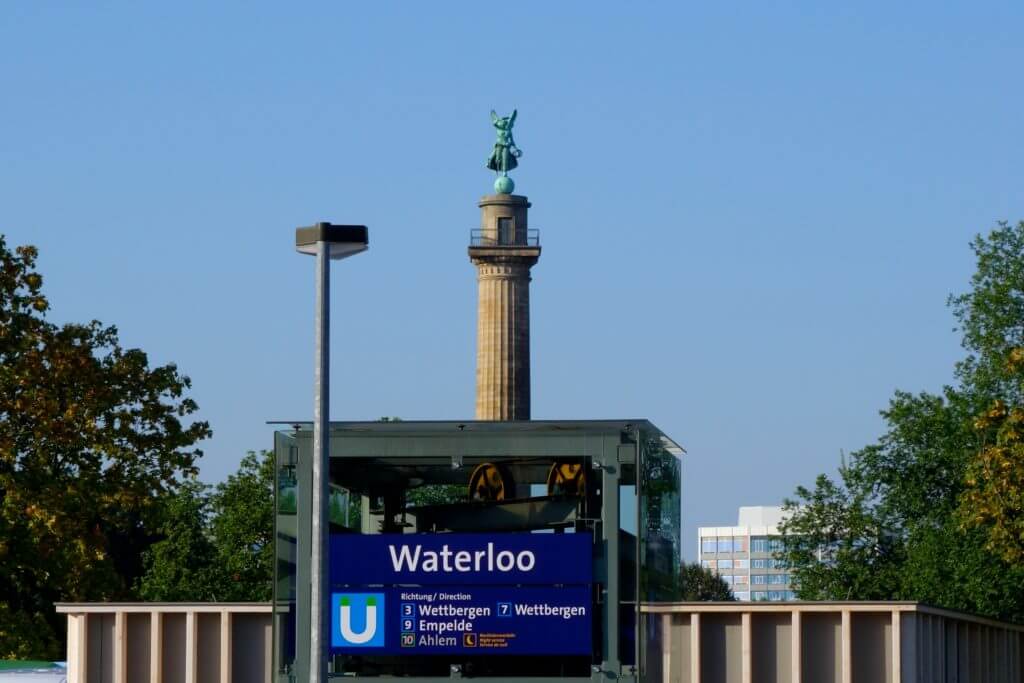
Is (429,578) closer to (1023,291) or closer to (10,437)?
(10,437)

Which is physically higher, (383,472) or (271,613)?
(383,472)

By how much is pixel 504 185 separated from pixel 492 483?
3149 inches

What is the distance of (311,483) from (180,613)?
15.7 ft

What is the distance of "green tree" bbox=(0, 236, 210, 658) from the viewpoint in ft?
143

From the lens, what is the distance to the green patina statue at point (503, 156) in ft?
352

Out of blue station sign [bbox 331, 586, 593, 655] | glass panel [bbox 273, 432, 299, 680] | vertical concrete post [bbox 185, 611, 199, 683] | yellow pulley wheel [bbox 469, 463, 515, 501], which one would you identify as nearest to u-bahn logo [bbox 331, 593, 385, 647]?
blue station sign [bbox 331, 586, 593, 655]

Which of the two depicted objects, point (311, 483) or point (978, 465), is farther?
point (978, 465)

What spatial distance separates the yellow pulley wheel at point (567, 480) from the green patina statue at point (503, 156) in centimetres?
7965

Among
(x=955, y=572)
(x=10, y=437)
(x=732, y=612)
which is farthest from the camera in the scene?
(x=955, y=572)

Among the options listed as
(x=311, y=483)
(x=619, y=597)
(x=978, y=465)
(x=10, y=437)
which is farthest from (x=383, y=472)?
(x=978, y=465)

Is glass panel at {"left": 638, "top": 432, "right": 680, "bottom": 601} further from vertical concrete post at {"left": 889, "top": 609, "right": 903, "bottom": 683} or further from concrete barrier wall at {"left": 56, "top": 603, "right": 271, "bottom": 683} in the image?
concrete barrier wall at {"left": 56, "top": 603, "right": 271, "bottom": 683}

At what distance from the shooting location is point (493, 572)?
1059 inches

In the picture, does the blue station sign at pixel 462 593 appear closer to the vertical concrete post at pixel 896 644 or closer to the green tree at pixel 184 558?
the vertical concrete post at pixel 896 644

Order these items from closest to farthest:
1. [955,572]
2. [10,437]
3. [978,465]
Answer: [10,437], [978,465], [955,572]
